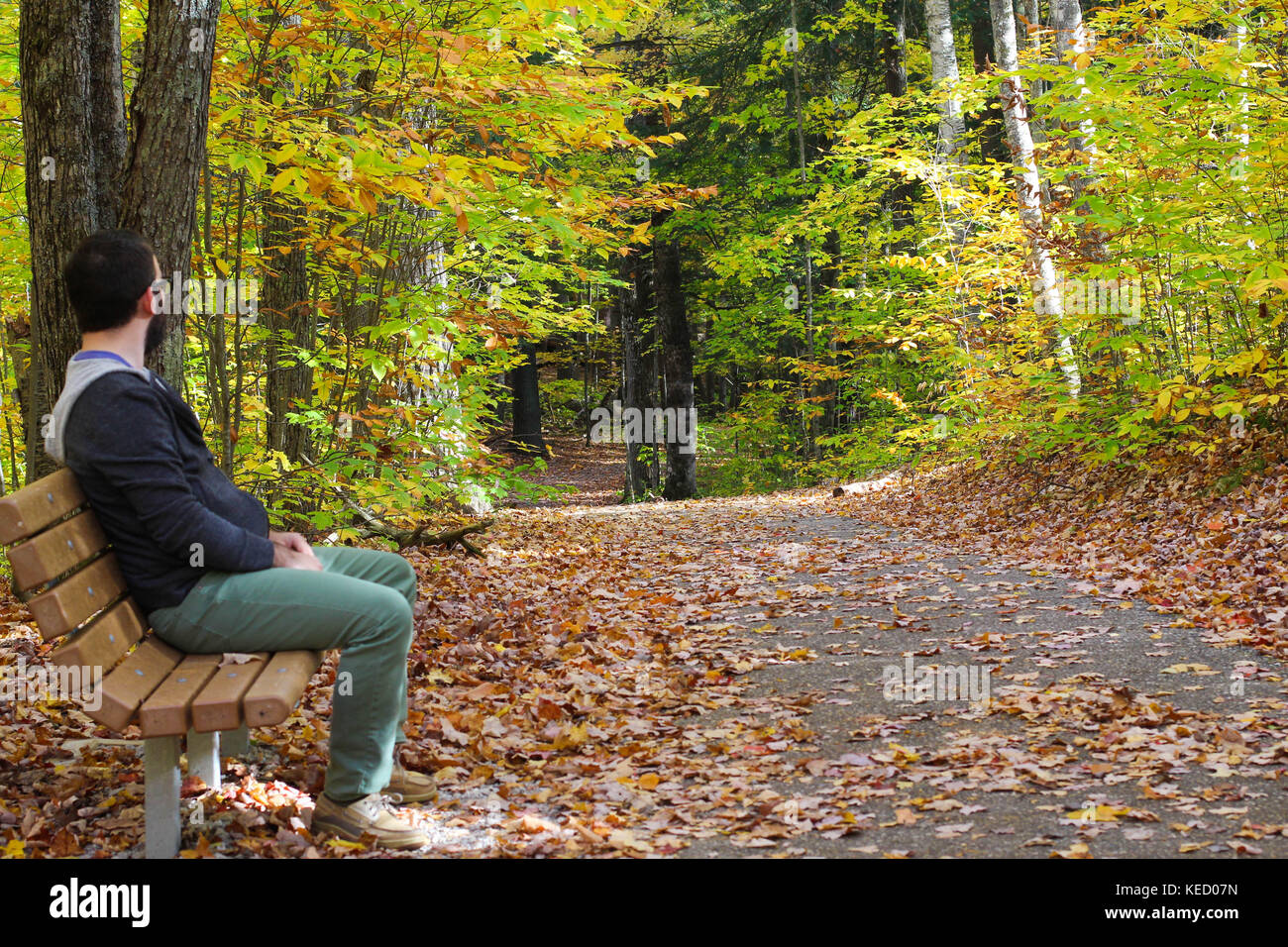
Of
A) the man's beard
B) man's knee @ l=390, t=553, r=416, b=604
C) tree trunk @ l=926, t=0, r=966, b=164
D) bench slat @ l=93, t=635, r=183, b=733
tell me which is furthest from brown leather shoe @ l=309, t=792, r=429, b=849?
tree trunk @ l=926, t=0, r=966, b=164

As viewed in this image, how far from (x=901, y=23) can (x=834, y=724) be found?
54.7ft

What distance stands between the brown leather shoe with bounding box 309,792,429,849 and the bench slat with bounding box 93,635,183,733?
69 centimetres

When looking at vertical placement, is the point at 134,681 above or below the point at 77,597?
below

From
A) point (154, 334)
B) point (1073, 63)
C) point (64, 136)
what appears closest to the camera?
point (154, 334)

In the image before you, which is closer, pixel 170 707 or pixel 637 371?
pixel 170 707

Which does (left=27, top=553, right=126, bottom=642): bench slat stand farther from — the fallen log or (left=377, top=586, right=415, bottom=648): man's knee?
the fallen log

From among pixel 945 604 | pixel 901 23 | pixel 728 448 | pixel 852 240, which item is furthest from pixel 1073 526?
pixel 728 448

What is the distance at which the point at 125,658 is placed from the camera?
311 centimetres

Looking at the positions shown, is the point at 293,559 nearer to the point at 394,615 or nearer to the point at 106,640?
the point at 394,615

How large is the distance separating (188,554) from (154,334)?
31.7 inches

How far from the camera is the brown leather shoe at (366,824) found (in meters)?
3.25

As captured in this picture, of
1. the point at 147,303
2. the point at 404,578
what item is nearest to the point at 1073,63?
the point at 404,578

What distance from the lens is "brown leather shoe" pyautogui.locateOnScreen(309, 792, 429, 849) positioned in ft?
10.7

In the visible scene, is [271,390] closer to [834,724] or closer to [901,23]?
[834,724]
